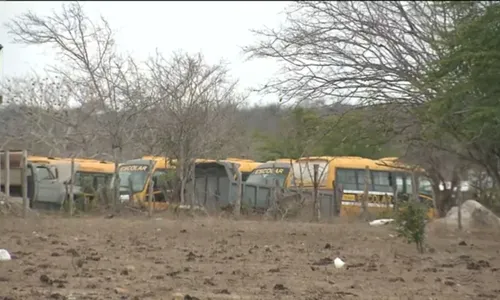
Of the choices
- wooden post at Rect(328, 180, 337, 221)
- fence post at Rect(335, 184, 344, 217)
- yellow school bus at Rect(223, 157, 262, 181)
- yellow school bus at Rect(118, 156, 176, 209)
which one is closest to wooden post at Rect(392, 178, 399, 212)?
fence post at Rect(335, 184, 344, 217)

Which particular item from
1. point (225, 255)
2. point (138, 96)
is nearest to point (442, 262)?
point (225, 255)

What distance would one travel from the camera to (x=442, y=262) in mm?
12766

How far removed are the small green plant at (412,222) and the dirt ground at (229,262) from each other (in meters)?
0.34

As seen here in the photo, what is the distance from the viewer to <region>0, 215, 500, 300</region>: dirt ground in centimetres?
918

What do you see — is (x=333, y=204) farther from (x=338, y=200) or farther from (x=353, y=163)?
(x=353, y=163)

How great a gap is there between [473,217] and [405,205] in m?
8.53

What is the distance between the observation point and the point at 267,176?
2459 centimetres

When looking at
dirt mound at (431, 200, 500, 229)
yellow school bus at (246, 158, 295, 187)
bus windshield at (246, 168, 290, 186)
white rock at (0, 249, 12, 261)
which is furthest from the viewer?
bus windshield at (246, 168, 290, 186)

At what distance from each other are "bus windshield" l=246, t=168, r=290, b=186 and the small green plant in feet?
Answer: 32.2

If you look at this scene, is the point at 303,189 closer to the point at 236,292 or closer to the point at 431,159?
the point at 431,159

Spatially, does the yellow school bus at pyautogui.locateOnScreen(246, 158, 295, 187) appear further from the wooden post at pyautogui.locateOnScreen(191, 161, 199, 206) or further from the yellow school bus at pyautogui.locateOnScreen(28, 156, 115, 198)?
the yellow school bus at pyautogui.locateOnScreen(28, 156, 115, 198)

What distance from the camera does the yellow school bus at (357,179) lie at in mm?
24625

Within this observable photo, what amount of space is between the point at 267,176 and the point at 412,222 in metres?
11.3

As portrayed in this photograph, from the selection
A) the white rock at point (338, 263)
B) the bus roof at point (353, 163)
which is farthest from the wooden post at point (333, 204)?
the white rock at point (338, 263)
